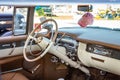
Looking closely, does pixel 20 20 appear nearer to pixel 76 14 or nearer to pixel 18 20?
pixel 18 20

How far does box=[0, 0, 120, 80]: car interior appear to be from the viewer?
247cm

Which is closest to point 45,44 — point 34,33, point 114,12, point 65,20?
point 34,33

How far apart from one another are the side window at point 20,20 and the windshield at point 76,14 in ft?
0.49

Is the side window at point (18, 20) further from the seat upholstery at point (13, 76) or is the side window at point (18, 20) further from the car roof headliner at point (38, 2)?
the car roof headliner at point (38, 2)

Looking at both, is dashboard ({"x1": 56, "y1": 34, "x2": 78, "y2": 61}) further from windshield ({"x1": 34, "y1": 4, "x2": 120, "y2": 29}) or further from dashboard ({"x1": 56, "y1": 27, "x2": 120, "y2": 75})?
windshield ({"x1": 34, "y1": 4, "x2": 120, "y2": 29})

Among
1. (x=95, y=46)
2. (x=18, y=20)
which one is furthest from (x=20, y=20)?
(x=95, y=46)

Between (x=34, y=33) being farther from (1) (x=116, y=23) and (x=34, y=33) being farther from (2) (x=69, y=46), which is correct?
(1) (x=116, y=23)

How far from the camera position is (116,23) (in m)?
2.79

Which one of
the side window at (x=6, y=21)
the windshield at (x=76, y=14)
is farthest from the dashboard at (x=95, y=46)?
the side window at (x=6, y=21)

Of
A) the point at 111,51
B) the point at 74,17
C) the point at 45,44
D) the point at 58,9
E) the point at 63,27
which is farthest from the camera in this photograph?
the point at 63,27

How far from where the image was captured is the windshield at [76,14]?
2690mm

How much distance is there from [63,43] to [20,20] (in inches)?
26.9

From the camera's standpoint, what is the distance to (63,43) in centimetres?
294

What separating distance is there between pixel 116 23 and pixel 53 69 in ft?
3.47
